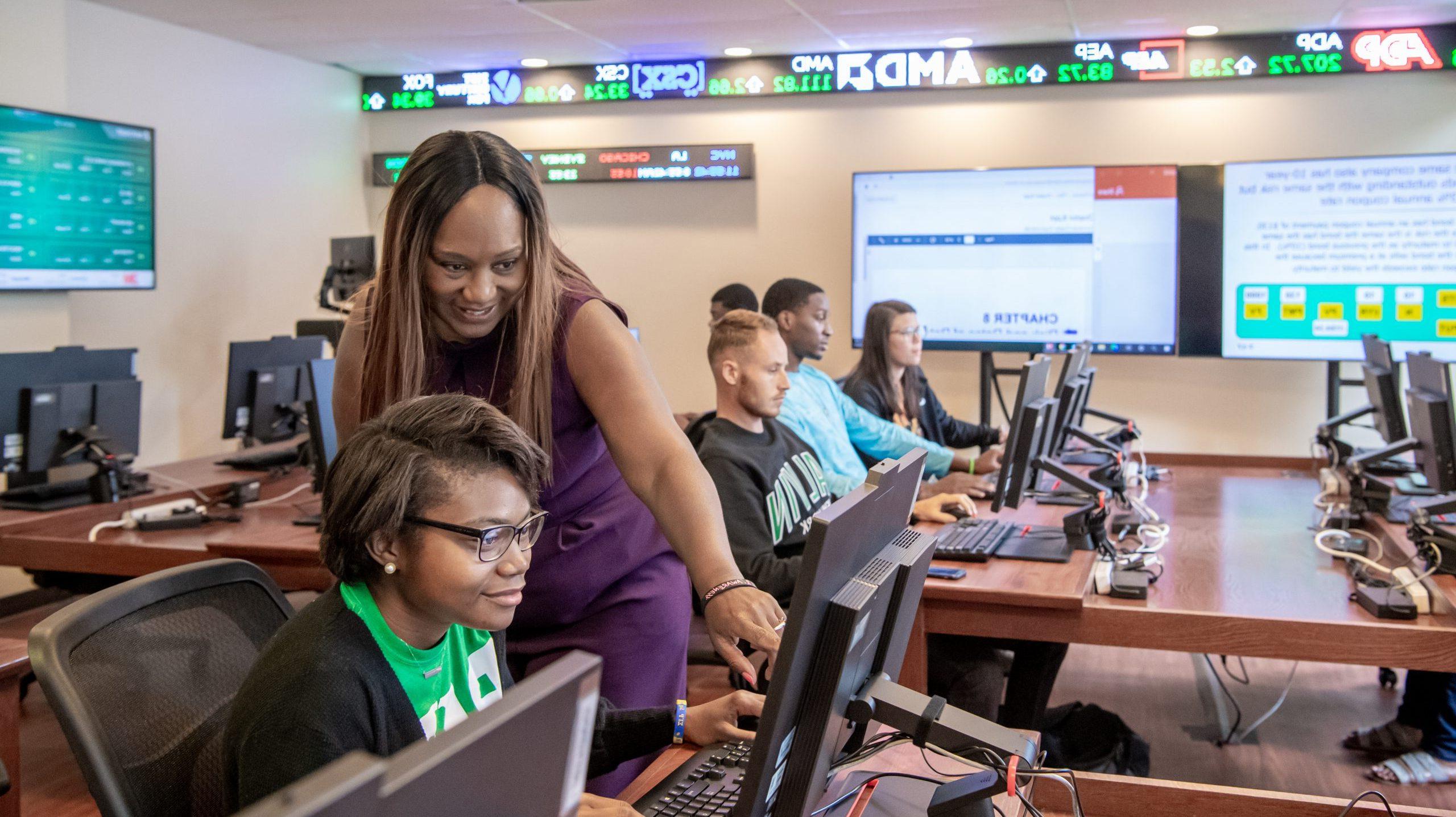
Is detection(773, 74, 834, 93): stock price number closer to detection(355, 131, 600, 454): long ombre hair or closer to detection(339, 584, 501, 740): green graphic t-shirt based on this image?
detection(355, 131, 600, 454): long ombre hair

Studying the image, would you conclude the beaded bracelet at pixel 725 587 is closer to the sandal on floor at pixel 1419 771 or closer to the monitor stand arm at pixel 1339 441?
the sandal on floor at pixel 1419 771

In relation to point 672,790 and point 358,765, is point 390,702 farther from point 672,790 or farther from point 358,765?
point 358,765

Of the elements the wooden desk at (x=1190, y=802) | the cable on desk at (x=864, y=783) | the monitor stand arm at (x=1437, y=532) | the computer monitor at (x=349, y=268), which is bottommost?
the wooden desk at (x=1190, y=802)

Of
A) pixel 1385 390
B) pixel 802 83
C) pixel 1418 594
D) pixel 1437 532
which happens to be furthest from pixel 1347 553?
pixel 802 83

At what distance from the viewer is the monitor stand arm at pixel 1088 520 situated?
2.80 metres

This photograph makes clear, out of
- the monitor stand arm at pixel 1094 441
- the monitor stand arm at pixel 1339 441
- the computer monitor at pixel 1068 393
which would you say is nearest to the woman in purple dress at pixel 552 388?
the computer monitor at pixel 1068 393


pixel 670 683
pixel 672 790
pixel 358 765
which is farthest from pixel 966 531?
pixel 358 765

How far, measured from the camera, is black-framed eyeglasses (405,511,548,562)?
120 centimetres

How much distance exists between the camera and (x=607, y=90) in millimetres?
6363

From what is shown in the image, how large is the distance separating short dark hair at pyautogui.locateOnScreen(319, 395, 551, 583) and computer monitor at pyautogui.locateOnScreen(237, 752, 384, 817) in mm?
760

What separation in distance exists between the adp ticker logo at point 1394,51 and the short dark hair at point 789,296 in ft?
9.59

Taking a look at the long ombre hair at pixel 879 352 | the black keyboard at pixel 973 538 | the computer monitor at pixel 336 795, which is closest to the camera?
the computer monitor at pixel 336 795

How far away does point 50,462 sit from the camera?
133 inches

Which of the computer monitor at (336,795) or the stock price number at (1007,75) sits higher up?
the stock price number at (1007,75)
